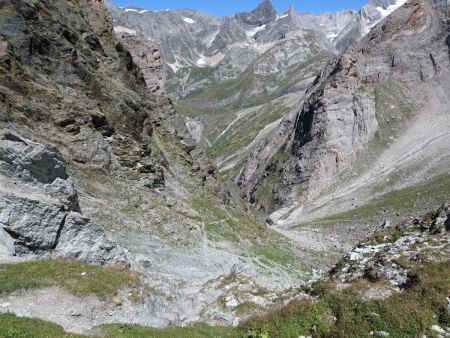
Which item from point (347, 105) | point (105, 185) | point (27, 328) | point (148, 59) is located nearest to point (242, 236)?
point (105, 185)

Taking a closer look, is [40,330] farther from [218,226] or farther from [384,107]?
[384,107]

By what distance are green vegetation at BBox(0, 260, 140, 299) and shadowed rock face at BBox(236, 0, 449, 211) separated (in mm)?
114037

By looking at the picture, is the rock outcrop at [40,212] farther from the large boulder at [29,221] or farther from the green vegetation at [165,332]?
the green vegetation at [165,332]

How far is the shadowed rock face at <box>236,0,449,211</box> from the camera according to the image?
139000mm

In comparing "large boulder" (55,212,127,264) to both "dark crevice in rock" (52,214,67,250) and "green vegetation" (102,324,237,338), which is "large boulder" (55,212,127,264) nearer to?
"dark crevice in rock" (52,214,67,250)

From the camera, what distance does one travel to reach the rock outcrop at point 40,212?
68.6 ft

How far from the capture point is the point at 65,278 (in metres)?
18.8

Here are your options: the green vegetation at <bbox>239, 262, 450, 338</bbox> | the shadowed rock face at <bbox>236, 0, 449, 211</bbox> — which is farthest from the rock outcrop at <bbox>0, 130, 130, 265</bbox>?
the shadowed rock face at <bbox>236, 0, 449, 211</bbox>

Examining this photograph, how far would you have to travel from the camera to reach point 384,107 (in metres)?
149

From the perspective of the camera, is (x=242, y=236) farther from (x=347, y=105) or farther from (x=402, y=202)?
(x=347, y=105)

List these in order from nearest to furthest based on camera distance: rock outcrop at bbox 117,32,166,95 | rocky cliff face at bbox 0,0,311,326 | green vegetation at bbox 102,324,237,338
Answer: green vegetation at bbox 102,324,237,338 → rocky cliff face at bbox 0,0,311,326 → rock outcrop at bbox 117,32,166,95

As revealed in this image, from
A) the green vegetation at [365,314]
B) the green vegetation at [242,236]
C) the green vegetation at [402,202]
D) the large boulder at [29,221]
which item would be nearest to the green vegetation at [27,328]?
the green vegetation at [365,314]

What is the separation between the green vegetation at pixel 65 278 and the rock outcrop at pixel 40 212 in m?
1.90

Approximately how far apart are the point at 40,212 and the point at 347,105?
456 ft
